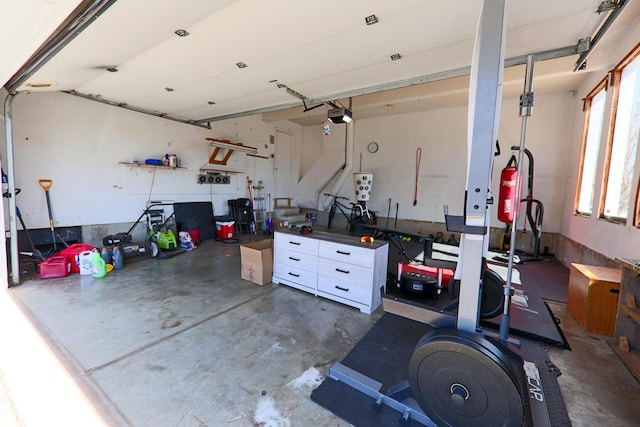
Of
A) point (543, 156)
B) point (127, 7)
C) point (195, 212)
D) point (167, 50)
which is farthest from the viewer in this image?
point (195, 212)

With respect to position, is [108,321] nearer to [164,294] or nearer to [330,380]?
[164,294]

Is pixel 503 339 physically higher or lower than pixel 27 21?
lower

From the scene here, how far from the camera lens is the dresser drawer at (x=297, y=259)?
3080 millimetres

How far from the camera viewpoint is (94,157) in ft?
14.5

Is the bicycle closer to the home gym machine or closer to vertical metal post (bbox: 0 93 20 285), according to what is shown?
the home gym machine

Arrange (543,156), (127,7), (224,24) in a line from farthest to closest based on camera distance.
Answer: (543,156), (224,24), (127,7)

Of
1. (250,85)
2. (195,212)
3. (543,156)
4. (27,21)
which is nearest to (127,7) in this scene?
(27,21)

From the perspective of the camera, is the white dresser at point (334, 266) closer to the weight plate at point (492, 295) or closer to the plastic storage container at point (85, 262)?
the weight plate at point (492, 295)

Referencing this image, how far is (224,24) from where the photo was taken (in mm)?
2176

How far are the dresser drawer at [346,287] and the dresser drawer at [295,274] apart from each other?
102mm

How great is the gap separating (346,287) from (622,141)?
3.83 metres

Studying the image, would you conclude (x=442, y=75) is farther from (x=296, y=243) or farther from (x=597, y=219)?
(x=597, y=219)

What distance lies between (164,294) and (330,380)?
7.76ft

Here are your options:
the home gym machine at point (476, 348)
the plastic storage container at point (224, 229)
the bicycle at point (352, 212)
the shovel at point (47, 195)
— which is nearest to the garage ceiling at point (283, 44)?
the home gym machine at point (476, 348)
